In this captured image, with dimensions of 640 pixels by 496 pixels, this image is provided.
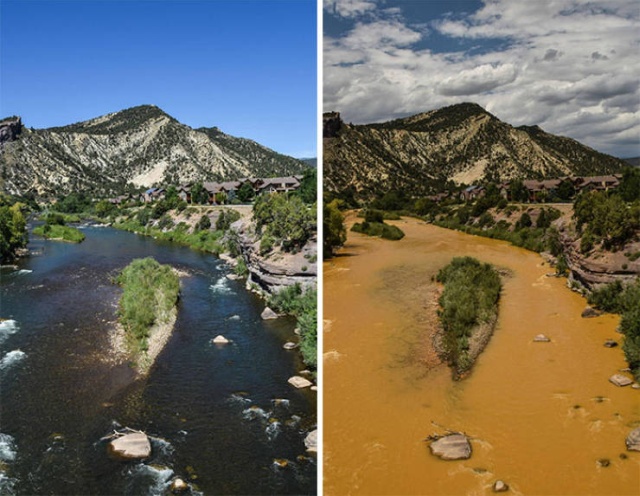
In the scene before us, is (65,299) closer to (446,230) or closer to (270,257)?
(270,257)

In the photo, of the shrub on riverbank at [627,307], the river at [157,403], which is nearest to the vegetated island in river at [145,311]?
the river at [157,403]

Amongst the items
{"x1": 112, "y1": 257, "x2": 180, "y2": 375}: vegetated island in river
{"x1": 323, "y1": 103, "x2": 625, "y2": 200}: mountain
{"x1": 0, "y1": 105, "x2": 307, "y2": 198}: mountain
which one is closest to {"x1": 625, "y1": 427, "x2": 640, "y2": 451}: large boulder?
{"x1": 112, "y1": 257, "x2": 180, "y2": 375}: vegetated island in river

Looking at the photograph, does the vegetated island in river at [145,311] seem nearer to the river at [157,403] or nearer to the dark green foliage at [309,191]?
the river at [157,403]

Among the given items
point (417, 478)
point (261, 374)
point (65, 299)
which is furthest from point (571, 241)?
point (65, 299)

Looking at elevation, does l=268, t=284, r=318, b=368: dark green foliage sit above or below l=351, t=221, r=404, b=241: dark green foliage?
below

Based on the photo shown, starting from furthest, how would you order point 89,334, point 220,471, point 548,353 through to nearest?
point 89,334 → point 548,353 → point 220,471

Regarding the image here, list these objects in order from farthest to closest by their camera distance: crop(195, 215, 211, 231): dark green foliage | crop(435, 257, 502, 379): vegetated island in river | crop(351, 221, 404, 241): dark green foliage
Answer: crop(195, 215, 211, 231): dark green foliage, crop(351, 221, 404, 241): dark green foliage, crop(435, 257, 502, 379): vegetated island in river

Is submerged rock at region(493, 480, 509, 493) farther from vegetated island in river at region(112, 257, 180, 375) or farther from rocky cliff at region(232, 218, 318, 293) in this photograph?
rocky cliff at region(232, 218, 318, 293)
